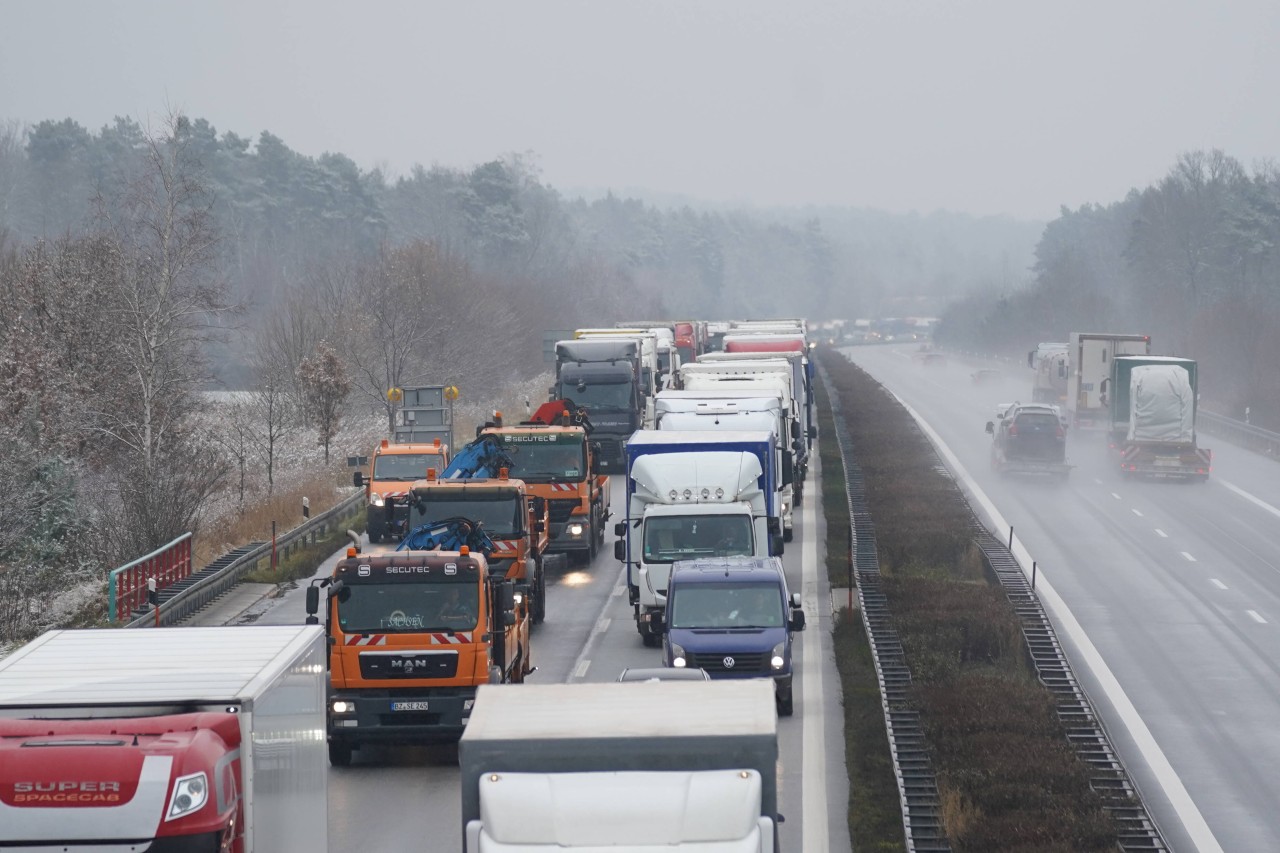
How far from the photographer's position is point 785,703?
68.3ft

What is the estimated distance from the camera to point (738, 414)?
30.2 m

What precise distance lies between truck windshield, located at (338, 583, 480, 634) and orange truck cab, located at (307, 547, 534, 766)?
0.4 inches

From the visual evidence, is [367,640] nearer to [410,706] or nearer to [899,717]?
[410,706]

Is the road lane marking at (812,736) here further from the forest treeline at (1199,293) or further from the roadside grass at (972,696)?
the forest treeline at (1199,293)

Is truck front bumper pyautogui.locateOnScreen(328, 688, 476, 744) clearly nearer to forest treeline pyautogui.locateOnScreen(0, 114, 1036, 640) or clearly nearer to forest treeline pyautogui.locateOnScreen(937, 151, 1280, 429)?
forest treeline pyautogui.locateOnScreen(0, 114, 1036, 640)

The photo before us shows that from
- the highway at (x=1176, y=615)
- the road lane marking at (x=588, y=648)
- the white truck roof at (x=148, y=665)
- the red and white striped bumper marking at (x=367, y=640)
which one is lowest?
the highway at (x=1176, y=615)

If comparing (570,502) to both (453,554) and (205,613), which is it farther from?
(453,554)

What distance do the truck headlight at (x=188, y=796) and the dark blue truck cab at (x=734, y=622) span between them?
40.1 feet

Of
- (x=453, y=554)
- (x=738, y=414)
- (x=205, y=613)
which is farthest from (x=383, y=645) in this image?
(x=738, y=414)

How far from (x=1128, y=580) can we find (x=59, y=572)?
21.3 m

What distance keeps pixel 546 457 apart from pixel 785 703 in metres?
11.9

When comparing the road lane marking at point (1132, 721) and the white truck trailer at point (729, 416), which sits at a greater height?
the white truck trailer at point (729, 416)

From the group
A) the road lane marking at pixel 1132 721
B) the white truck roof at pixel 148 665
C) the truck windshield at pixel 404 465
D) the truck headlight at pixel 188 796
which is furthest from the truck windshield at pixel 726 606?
the truck windshield at pixel 404 465

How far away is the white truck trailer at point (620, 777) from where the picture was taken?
28.6 feet
